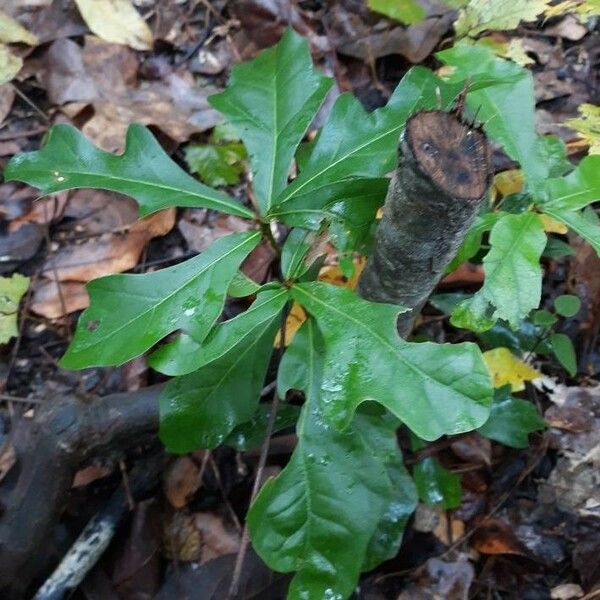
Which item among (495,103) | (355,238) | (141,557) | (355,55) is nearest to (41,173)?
(355,238)

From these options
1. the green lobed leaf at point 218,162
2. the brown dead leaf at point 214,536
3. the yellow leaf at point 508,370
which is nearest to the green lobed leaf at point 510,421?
the yellow leaf at point 508,370

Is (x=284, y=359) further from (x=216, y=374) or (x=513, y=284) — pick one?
(x=513, y=284)

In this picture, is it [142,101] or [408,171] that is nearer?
[408,171]

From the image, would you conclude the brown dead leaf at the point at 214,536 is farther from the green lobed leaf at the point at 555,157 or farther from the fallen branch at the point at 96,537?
the green lobed leaf at the point at 555,157

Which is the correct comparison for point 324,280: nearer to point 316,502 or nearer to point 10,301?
point 316,502

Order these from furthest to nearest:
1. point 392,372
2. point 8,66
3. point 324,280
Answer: point 8,66 → point 324,280 → point 392,372

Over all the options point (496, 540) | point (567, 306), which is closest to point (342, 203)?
point (567, 306)

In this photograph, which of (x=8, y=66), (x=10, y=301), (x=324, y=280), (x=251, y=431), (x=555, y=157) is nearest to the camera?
(x=555, y=157)
